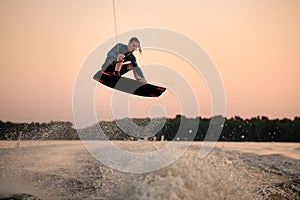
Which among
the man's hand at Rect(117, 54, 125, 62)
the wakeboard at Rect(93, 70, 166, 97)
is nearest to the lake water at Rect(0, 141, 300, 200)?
the wakeboard at Rect(93, 70, 166, 97)

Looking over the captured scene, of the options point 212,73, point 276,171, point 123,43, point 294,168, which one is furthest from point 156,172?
point 294,168

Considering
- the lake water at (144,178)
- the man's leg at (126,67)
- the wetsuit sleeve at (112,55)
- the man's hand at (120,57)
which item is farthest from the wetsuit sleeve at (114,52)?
the lake water at (144,178)

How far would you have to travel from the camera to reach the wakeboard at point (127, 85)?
1051 centimetres

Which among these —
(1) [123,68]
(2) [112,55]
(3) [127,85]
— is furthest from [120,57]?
(3) [127,85]

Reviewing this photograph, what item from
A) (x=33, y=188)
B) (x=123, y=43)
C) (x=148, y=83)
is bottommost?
(x=33, y=188)

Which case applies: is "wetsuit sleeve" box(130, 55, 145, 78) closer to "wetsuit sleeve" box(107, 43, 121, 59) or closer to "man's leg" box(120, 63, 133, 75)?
"man's leg" box(120, 63, 133, 75)

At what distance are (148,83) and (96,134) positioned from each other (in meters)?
5.69

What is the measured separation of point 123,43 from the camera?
1054cm

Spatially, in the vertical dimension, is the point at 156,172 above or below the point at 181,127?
below

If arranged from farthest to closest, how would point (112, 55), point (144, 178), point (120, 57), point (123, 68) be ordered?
1. point (123, 68)
2. point (112, 55)
3. point (120, 57)
4. point (144, 178)

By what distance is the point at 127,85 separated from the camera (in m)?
10.7

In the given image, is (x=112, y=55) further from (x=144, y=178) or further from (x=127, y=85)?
(x=144, y=178)

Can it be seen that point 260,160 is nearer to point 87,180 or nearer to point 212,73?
point 212,73

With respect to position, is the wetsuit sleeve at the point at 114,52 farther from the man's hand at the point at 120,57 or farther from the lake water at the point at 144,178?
the lake water at the point at 144,178
